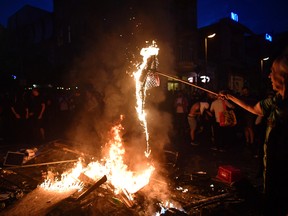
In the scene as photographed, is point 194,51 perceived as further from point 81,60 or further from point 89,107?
point 89,107

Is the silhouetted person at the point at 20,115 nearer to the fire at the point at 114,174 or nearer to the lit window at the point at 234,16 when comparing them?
the fire at the point at 114,174

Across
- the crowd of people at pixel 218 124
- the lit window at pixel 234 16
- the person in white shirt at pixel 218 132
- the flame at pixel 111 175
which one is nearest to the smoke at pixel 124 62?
the crowd of people at pixel 218 124

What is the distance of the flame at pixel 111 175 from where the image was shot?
203 inches

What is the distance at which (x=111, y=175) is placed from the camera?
5.41 meters

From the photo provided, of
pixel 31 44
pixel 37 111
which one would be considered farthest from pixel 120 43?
pixel 31 44

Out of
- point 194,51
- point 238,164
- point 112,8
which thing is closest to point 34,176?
point 238,164

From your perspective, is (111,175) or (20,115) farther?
(20,115)

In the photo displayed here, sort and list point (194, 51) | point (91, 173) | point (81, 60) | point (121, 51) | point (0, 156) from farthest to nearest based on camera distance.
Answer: point (194, 51), point (81, 60), point (121, 51), point (0, 156), point (91, 173)

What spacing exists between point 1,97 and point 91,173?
764 cm

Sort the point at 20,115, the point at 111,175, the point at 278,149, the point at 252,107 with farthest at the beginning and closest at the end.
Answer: the point at 20,115, the point at 111,175, the point at 252,107, the point at 278,149

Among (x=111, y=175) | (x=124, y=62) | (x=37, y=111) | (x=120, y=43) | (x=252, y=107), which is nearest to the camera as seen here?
(x=252, y=107)

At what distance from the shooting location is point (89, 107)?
8.63 metres

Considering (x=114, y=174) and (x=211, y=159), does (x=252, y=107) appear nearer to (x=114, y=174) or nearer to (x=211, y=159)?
(x=114, y=174)

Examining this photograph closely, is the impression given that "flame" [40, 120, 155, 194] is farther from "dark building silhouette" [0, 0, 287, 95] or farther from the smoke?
"dark building silhouette" [0, 0, 287, 95]
